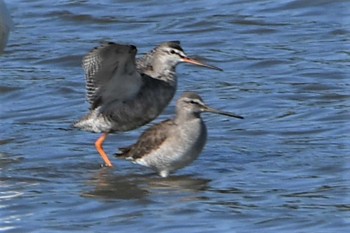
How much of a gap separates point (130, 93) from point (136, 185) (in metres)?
1.03

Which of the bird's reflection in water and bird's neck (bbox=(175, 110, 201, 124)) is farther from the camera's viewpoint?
bird's neck (bbox=(175, 110, 201, 124))

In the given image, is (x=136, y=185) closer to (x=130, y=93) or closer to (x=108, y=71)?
(x=108, y=71)

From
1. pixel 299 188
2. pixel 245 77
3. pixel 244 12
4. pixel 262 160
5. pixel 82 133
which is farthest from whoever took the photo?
pixel 244 12

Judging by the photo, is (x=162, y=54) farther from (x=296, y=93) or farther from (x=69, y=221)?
(x=69, y=221)

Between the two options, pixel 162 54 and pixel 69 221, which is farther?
pixel 162 54

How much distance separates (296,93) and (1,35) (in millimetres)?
2600

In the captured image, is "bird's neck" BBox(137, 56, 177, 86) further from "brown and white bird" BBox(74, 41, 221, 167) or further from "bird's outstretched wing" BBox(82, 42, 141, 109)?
"bird's outstretched wing" BBox(82, 42, 141, 109)

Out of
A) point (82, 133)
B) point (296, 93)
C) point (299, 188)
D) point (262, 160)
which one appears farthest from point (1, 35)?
point (299, 188)

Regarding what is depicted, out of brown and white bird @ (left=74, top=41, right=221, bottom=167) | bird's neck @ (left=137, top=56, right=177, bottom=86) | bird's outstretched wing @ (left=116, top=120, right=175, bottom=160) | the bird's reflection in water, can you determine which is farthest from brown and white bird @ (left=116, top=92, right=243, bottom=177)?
bird's neck @ (left=137, top=56, right=177, bottom=86)

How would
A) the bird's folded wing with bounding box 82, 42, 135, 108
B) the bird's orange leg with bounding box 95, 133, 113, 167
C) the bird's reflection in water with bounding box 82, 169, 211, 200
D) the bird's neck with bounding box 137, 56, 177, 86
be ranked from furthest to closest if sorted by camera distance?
1. the bird's neck with bounding box 137, 56, 177, 86
2. the bird's orange leg with bounding box 95, 133, 113, 167
3. the bird's folded wing with bounding box 82, 42, 135, 108
4. the bird's reflection in water with bounding box 82, 169, 211, 200

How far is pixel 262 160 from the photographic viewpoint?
10469 mm

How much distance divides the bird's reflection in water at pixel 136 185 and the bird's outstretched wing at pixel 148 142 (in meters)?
0.15

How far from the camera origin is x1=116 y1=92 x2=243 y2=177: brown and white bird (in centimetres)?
1025

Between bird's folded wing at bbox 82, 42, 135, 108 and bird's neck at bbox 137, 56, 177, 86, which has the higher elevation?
bird's folded wing at bbox 82, 42, 135, 108
